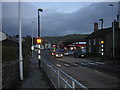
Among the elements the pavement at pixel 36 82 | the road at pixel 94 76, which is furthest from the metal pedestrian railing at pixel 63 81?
the road at pixel 94 76

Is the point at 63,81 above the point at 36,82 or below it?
above

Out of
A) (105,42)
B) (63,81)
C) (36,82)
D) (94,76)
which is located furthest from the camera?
(105,42)

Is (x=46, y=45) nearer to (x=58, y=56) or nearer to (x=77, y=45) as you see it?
(x=77, y=45)

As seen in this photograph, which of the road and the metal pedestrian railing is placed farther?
the road

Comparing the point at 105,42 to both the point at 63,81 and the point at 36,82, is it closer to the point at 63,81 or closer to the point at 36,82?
the point at 36,82

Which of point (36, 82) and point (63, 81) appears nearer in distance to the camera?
point (63, 81)

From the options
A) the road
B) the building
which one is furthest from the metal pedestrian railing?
the building

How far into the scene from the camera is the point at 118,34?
143 feet

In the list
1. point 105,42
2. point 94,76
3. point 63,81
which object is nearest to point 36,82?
point 63,81

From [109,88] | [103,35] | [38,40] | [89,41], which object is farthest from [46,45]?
[109,88]

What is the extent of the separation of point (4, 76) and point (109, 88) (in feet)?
17.4

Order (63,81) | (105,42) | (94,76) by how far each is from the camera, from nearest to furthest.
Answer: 1. (63,81)
2. (94,76)
3. (105,42)

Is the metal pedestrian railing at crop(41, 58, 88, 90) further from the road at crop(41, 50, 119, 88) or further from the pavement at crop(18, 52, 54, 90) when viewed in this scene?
the road at crop(41, 50, 119, 88)

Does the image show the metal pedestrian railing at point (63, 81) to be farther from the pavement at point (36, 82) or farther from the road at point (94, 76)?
the road at point (94, 76)
